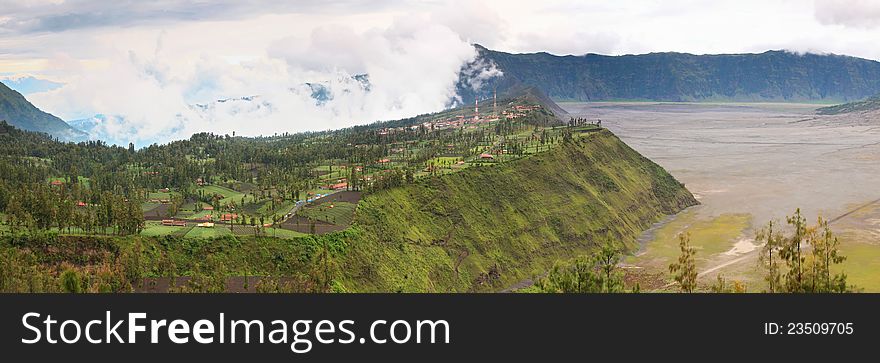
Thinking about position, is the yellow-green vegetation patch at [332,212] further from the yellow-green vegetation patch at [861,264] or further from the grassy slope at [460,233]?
the yellow-green vegetation patch at [861,264]

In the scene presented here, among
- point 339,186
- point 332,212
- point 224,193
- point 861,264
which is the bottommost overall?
point 861,264

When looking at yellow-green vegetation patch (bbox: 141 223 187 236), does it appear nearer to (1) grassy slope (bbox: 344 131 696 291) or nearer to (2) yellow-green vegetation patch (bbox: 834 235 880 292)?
(1) grassy slope (bbox: 344 131 696 291)

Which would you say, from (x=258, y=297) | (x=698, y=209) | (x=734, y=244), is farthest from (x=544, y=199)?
(x=258, y=297)

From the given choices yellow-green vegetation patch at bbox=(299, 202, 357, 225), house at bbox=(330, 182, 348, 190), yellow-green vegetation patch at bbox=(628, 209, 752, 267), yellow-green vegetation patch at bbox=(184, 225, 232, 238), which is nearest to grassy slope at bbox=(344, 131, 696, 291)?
yellow-green vegetation patch at bbox=(299, 202, 357, 225)

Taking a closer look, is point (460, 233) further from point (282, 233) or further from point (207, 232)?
point (207, 232)

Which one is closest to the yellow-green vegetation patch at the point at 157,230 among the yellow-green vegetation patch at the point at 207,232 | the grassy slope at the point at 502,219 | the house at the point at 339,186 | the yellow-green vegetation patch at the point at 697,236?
the yellow-green vegetation patch at the point at 207,232

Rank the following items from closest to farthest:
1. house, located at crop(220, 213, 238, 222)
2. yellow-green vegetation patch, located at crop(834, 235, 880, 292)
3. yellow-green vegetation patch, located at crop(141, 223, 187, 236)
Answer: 1. yellow-green vegetation patch, located at crop(141, 223, 187, 236)
2. yellow-green vegetation patch, located at crop(834, 235, 880, 292)
3. house, located at crop(220, 213, 238, 222)

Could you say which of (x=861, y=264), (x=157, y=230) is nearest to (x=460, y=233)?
(x=157, y=230)
